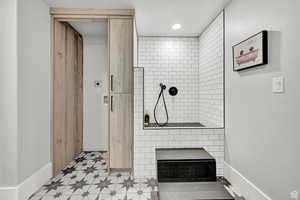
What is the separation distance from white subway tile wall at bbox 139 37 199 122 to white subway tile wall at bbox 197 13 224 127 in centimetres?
17

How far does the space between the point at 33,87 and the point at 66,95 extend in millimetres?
875

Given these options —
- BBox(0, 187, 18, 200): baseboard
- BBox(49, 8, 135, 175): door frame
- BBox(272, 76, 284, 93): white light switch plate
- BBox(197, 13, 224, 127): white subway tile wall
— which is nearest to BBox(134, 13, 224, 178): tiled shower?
BBox(197, 13, 224, 127): white subway tile wall

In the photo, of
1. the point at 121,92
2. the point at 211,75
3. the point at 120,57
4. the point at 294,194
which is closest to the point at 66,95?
the point at 121,92

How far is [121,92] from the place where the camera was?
113 inches

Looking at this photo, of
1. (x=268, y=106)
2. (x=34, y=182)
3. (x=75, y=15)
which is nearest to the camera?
(x=268, y=106)

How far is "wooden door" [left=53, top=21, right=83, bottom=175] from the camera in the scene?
9.43 feet

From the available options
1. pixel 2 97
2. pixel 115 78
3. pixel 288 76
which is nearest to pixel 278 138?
pixel 288 76

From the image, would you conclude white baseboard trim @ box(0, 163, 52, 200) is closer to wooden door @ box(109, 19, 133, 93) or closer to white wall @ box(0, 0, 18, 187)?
white wall @ box(0, 0, 18, 187)

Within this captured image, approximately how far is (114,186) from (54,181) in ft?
2.87

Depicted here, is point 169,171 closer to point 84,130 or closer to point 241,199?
point 241,199

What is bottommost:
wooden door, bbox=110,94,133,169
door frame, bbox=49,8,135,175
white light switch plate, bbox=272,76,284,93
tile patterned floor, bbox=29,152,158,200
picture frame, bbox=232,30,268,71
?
tile patterned floor, bbox=29,152,158,200

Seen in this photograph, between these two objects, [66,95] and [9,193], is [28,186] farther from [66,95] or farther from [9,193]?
[66,95]

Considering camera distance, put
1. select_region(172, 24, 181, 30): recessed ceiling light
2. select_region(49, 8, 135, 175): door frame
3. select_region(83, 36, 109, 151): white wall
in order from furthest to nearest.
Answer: select_region(83, 36, 109, 151): white wall → select_region(172, 24, 181, 30): recessed ceiling light → select_region(49, 8, 135, 175): door frame

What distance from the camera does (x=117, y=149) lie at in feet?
9.40
